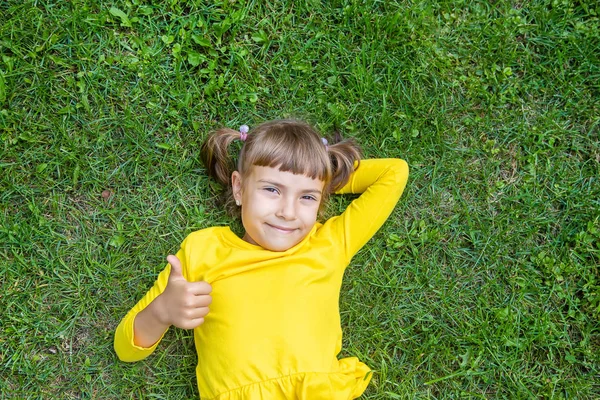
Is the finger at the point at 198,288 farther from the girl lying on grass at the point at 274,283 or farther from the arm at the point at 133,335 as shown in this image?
the arm at the point at 133,335

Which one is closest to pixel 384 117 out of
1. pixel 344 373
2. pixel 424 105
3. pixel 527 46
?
pixel 424 105

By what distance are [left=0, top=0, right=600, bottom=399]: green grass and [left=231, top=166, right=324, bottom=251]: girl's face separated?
600 millimetres

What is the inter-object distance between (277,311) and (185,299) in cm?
57

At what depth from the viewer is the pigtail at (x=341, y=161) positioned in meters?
3.40

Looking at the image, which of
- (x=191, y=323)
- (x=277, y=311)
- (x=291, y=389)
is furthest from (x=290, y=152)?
(x=291, y=389)

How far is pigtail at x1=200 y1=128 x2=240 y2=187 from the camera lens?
349cm

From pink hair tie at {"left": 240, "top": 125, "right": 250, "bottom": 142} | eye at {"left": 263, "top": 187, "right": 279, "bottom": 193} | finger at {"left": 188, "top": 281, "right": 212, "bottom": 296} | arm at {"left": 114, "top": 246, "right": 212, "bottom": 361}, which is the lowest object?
arm at {"left": 114, "top": 246, "right": 212, "bottom": 361}

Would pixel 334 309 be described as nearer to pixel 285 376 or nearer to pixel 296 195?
pixel 285 376

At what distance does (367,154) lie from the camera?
12.3 ft

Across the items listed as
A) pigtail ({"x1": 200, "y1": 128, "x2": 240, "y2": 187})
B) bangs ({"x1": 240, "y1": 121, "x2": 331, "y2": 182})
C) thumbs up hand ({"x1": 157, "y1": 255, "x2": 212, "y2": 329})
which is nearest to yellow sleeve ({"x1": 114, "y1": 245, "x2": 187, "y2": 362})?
thumbs up hand ({"x1": 157, "y1": 255, "x2": 212, "y2": 329})

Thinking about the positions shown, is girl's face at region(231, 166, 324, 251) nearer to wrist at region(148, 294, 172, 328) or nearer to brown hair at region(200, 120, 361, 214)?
brown hair at region(200, 120, 361, 214)

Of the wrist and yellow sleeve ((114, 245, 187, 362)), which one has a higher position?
the wrist

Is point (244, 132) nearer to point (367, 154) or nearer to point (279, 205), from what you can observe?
point (279, 205)

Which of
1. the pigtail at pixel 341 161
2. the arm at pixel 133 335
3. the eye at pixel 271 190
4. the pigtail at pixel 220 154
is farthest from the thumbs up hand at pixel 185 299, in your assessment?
the pigtail at pixel 341 161
